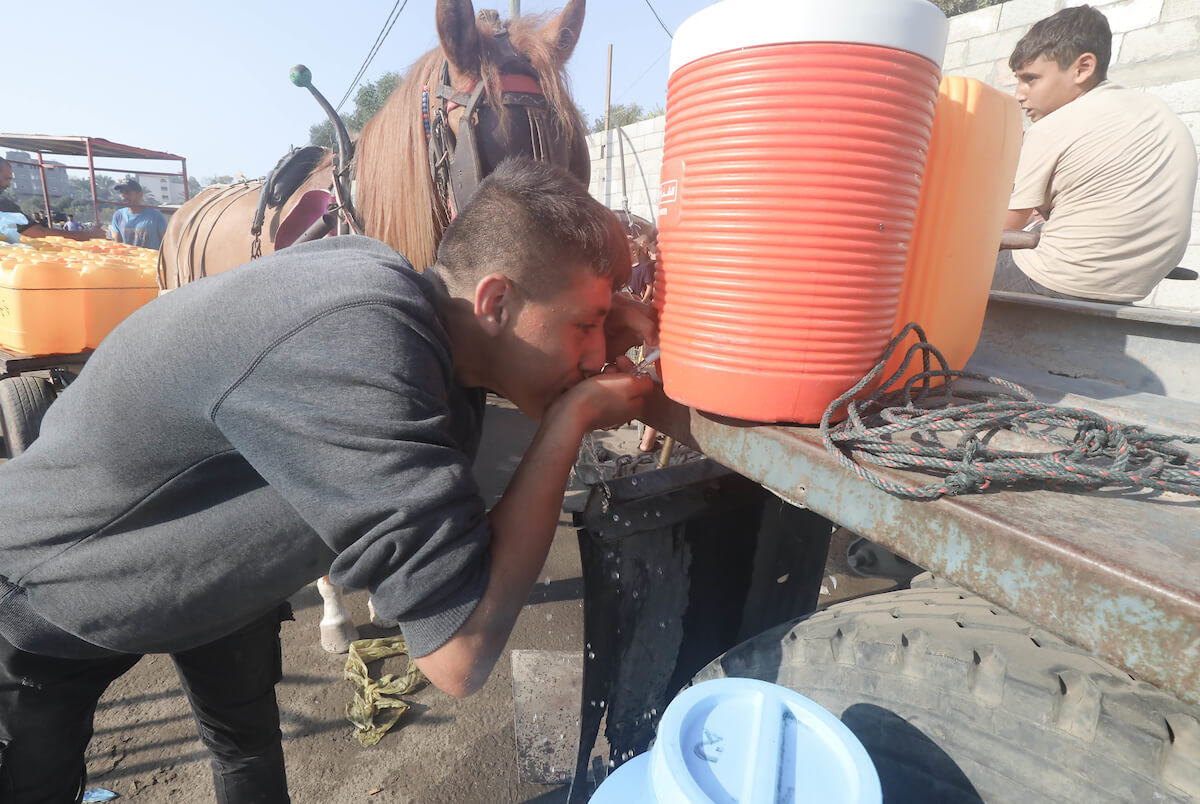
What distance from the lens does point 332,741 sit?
7.81 feet

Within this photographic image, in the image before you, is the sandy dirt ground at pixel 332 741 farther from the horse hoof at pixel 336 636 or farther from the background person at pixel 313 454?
the background person at pixel 313 454

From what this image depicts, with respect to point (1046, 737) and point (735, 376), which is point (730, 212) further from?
point (1046, 737)

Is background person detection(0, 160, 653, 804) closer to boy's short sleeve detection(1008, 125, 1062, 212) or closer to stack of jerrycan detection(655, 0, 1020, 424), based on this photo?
stack of jerrycan detection(655, 0, 1020, 424)

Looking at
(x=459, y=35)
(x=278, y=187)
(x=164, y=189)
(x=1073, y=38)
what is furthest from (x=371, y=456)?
(x=164, y=189)

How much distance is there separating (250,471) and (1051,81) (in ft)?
11.3

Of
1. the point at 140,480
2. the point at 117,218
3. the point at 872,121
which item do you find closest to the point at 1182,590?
the point at 872,121

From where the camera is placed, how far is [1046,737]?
87 cm

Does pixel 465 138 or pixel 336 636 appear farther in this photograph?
pixel 336 636

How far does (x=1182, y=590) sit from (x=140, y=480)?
5.00ft

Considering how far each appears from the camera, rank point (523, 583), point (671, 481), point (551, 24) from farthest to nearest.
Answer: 1. point (551, 24)
2. point (671, 481)
3. point (523, 583)

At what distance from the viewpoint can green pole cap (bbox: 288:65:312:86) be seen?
2859 mm

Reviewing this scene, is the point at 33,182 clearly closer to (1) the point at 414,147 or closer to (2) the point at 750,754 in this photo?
(1) the point at 414,147

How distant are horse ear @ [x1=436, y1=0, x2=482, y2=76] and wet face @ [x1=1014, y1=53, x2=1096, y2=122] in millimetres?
2359

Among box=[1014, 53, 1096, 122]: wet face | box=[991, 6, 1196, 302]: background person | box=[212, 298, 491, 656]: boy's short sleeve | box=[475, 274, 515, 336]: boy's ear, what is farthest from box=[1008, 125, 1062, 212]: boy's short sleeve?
box=[212, 298, 491, 656]: boy's short sleeve
